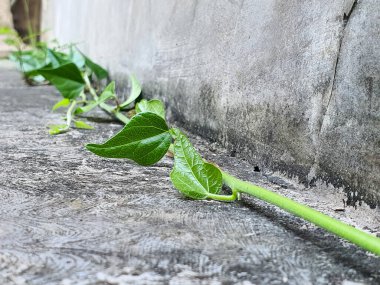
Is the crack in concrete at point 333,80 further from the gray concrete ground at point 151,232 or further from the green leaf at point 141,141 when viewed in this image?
the green leaf at point 141,141

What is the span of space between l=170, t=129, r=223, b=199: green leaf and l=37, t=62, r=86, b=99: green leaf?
92 cm

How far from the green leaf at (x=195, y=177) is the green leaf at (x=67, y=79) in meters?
0.92

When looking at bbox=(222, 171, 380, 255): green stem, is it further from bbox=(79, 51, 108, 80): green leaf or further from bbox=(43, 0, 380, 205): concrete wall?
bbox=(79, 51, 108, 80): green leaf

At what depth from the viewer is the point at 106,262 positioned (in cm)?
53

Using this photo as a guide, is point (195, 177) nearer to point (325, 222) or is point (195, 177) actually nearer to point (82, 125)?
point (325, 222)

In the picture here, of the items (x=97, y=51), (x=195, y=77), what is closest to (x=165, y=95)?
(x=195, y=77)

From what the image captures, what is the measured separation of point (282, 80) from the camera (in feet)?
2.96

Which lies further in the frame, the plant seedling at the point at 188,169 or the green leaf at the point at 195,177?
the green leaf at the point at 195,177

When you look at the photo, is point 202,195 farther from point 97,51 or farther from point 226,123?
point 97,51

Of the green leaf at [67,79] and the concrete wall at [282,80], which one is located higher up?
the concrete wall at [282,80]

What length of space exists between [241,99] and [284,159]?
0.21m

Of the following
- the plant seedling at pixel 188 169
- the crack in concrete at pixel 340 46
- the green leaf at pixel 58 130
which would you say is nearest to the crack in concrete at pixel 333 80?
the crack in concrete at pixel 340 46

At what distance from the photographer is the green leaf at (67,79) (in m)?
1.53

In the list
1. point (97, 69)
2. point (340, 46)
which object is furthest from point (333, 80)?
point (97, 69)
